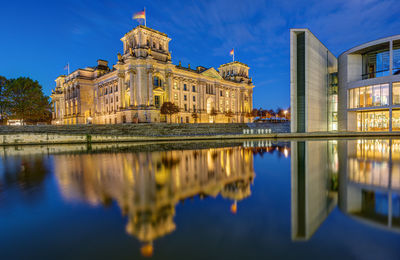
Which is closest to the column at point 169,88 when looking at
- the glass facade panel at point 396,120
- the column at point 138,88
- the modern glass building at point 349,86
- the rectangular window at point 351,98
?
the column at point 138,88

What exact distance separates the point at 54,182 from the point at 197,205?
5.71 m

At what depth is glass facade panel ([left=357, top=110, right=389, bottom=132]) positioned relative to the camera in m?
37.5

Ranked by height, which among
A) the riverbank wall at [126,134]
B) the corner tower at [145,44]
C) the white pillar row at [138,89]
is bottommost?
the riverbank wall at [126,134]

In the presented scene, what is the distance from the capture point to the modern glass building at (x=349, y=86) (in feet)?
115

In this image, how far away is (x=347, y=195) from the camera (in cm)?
520

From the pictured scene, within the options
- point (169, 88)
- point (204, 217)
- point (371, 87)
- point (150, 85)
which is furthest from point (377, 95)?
point (150, 85)

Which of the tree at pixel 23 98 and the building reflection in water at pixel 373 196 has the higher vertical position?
the tree at pixel 23 98

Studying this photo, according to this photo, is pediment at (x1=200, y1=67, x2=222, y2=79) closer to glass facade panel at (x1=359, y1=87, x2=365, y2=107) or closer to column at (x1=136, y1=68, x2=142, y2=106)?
column at (x1=136, y1=68, x2=142, y2=106)

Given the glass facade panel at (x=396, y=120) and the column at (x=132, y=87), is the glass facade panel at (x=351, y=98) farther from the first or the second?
the column at (x=132, y=87)

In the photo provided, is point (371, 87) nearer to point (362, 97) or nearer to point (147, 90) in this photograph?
point (362, 97)

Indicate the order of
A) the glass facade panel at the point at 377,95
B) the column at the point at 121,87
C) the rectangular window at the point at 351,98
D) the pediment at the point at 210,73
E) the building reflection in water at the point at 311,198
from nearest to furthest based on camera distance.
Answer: the building reflection in water at the point at 311,198
the glass facade panel at the point at 377,95
the rectangular window at the point at 351,98
the column at the point at 121,87
the pediment at the point at 210,73

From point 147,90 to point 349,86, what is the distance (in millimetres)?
→ 44716

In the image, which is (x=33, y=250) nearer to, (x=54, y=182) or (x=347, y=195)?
(x=54, y=182)

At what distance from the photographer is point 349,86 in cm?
3944
